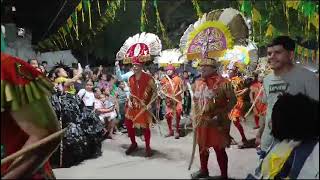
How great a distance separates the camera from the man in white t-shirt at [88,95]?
225 inches

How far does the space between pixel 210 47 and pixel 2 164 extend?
2.85m

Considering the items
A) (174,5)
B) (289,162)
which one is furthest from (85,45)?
(289,162)

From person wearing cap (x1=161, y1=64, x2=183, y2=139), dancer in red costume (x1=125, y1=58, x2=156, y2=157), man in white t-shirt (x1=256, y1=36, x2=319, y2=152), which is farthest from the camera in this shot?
person wearing cap (x1=161, y1=64, x2=183, y2=139)

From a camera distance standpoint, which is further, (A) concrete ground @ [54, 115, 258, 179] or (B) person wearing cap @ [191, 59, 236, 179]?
(B) person wearing cap @ [191, 59, 236, 179]

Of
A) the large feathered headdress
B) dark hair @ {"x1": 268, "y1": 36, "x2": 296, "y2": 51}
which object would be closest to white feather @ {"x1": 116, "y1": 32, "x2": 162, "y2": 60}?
the large feathered headdress

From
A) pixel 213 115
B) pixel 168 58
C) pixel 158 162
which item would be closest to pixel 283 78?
pixel 158 162

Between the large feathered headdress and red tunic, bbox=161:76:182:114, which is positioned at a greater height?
the large feathered headdress

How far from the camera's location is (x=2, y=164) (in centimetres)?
148

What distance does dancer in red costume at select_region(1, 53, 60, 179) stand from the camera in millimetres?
1383

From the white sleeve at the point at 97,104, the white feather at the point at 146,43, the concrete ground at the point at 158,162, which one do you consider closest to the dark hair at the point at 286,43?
the concrete ground at the point at 158,162

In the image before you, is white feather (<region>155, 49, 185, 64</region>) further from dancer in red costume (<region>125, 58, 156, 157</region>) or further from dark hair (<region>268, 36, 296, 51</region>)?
dark hair (<region>268, 36, 296, 51</region>)

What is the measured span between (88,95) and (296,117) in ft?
13.0

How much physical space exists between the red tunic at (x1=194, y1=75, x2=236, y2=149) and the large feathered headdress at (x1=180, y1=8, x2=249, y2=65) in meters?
0.25

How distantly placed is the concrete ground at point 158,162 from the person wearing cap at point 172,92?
0.21 metres
